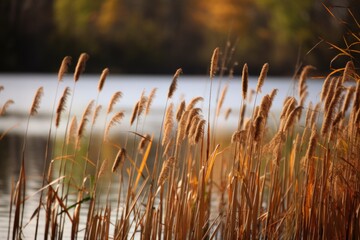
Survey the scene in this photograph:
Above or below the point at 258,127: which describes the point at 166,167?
below

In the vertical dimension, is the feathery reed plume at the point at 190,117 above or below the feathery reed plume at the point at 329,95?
below

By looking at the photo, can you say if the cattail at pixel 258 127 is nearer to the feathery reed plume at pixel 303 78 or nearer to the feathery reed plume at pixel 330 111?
the feathery reed plume at pixel 330 111

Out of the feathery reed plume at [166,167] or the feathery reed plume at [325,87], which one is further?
the feathery reed plume at [325,87]

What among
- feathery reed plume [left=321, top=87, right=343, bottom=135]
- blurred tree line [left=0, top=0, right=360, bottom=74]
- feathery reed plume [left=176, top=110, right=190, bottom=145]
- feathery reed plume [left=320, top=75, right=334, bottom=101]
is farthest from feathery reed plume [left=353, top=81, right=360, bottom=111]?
blurred tree line [left=0, top=0, right=360, bottom=74]

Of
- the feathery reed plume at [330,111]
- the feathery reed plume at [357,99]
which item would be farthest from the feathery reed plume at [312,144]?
the feathery reed plume at [357,99]

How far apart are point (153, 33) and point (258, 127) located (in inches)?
1413

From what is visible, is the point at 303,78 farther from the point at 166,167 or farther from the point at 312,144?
the point at 166,167

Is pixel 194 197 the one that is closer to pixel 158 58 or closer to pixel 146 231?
pixel 146 231

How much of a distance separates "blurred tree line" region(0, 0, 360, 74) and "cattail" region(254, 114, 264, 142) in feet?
99.7

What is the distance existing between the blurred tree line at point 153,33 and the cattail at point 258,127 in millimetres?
30384

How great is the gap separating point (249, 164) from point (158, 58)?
3470 cm

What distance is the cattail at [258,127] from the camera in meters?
4.89

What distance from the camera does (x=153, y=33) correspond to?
133ft


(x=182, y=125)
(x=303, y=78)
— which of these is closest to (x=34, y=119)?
(x=303, y=78)
